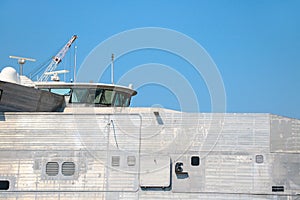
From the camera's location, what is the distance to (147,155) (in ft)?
56.9

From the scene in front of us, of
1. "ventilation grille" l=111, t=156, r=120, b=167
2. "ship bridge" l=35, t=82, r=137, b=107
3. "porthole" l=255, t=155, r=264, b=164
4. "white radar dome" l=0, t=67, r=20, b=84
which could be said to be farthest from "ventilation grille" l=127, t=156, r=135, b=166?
"white radar dome" l=0, t=67, r=20, b=84

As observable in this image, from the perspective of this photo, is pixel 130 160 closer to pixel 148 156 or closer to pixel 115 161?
pixel 115 161

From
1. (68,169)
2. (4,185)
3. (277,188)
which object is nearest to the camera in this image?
(277,188)

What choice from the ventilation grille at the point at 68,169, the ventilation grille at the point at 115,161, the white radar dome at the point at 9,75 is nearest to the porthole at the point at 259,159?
the ventilation grille at the point at 115,161

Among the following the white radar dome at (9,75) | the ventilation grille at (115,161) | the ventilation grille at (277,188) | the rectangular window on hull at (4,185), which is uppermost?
the white radar dome at (9,75)

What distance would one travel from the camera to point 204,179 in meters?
17.0

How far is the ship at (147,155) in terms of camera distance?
55.7ft

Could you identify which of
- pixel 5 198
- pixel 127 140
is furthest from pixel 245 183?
pixel 5 198

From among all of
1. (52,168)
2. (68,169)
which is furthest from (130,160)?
(52,168)

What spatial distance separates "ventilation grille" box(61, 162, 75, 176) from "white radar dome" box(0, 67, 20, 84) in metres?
4.56

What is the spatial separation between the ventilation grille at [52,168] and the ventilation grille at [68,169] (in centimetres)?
25

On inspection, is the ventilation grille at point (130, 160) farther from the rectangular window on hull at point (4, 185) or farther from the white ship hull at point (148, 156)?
the rectangular window on hull at point (4, 185)

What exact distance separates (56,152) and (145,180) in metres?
3.37

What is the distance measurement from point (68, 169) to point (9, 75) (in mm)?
4974
